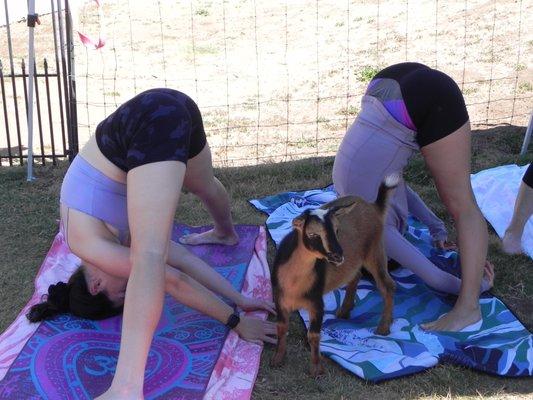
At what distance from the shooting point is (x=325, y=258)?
301 cm

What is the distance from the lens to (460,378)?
3336 millimetres

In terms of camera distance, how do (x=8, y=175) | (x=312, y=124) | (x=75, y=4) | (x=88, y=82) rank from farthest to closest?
(x=75, y=4)
(x=88, y=82)
(x=312, y=124)
(x=8, y=175)

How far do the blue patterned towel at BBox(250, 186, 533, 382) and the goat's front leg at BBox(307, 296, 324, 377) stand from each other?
0.45ft

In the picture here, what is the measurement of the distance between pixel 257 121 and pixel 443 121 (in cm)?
438

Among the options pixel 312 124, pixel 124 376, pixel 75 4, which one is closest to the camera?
pixel 124 376

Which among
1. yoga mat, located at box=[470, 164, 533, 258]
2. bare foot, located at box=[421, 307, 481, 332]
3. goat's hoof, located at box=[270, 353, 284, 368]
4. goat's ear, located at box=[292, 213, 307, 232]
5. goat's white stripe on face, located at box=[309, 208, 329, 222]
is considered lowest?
goat's hoof, located at box=[270, 353, 284, 368]

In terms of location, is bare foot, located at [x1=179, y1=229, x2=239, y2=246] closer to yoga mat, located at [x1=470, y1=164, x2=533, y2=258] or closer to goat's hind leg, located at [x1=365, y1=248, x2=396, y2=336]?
goat's hind leg, located at [x1=365, y1=248, x2=396, y2=336]

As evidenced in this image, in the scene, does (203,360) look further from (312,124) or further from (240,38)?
(240,38)

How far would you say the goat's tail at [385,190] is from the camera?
11.7ft

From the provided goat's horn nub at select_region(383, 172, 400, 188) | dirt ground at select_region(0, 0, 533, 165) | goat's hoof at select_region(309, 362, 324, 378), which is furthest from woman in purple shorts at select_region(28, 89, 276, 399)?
dirt ground at select_region(0, 0, 533, 165)

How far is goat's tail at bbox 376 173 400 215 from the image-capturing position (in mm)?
3557

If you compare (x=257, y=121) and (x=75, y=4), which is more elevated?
(x=75, y=4)

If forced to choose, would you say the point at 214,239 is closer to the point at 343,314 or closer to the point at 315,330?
the point at 343,314

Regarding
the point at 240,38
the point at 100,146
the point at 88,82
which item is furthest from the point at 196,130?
the point at 240,38
